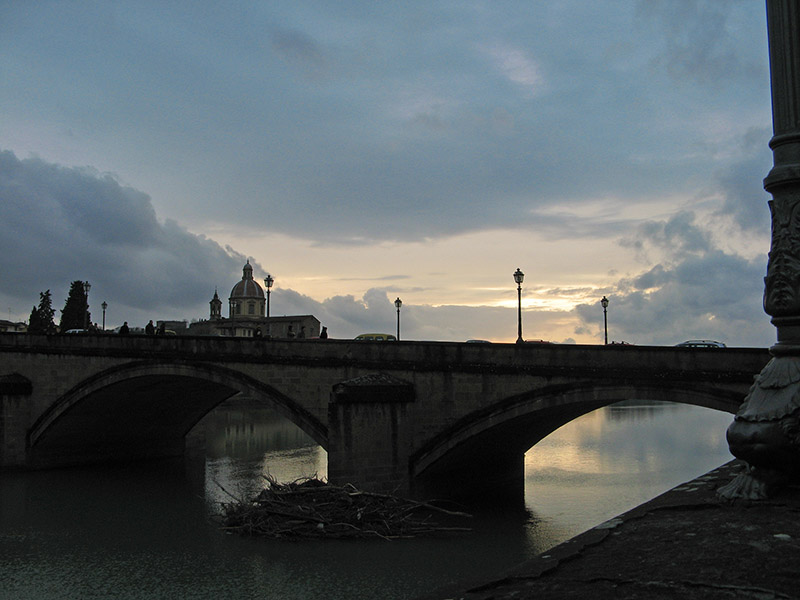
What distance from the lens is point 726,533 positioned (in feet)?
15.2

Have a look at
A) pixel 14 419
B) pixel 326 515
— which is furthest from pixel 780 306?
pixel 14 419

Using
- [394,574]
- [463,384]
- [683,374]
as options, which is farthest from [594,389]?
[394,574]

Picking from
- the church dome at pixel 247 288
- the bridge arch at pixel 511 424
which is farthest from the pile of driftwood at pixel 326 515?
the church dome at pixel 247 288

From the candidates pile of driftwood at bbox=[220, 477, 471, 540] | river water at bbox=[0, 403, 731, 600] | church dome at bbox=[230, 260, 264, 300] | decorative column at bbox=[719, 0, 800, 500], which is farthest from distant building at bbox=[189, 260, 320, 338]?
decorative column at bbox=[719, 0, 800, 500]

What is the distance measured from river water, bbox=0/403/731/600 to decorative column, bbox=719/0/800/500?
7.84 ft

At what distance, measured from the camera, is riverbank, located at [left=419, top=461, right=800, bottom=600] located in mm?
3695

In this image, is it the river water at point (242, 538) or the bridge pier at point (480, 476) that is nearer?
the river water at point (242, 538)

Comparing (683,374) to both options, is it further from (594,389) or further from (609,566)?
(609,566)

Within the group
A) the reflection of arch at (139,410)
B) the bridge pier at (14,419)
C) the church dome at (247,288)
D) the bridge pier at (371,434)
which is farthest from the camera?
the church dome at (247,288)

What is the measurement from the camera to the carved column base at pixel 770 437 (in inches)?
209

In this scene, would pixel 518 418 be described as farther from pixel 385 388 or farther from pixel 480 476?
pixel 480 476

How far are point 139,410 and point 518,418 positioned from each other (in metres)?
18.8

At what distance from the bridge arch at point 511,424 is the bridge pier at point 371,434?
61 cm

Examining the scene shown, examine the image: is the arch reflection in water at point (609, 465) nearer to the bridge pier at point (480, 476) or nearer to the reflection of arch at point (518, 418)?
the bridge pier at point (480, 476)
